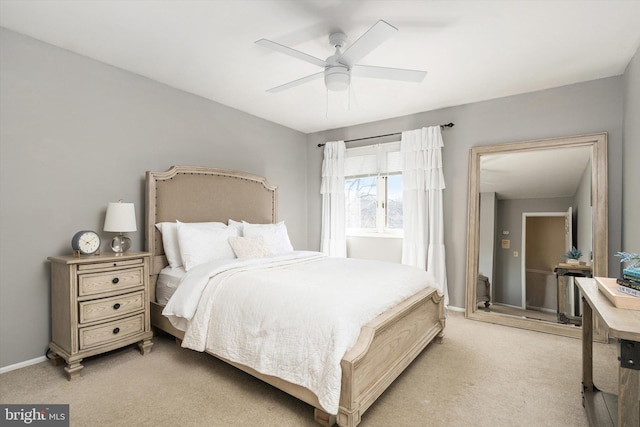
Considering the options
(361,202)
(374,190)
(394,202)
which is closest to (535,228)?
(394,202)

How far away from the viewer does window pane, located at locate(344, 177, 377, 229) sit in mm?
4617

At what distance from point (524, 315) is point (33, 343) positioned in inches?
177

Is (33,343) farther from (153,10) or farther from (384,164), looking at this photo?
(384,164)

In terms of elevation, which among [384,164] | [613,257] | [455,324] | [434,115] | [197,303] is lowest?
[455,324]

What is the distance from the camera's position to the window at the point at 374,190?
441cm

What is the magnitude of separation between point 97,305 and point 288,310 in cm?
158

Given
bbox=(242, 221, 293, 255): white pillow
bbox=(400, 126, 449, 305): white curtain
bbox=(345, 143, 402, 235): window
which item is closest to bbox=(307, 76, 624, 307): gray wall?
bbox=(400, 126, 449, 305): white curtain

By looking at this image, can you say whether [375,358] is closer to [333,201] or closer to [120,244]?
[120,244]

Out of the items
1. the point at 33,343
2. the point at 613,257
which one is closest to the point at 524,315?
the point at 613,257

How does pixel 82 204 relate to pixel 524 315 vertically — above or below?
above

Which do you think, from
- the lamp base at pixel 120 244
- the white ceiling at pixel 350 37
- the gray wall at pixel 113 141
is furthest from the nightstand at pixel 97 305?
the white ceiling at pixel 350 37

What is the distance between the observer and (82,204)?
270 cm

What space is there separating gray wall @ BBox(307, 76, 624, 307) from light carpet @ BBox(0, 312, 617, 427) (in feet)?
4.28

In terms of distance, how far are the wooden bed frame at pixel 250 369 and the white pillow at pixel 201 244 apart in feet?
1.13
